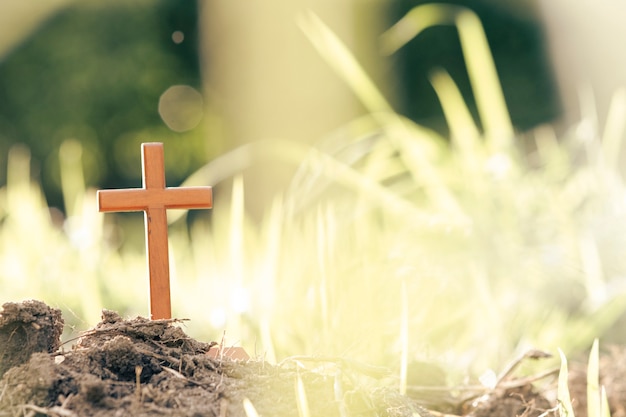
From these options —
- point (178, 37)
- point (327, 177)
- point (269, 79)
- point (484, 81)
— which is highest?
point (178, 37)

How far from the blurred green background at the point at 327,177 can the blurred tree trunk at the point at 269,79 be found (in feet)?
0.06

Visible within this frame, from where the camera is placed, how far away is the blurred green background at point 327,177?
217 cm

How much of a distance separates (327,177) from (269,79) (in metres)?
1.56

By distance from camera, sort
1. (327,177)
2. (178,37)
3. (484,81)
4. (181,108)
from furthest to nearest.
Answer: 1. (181,108)
2. (178,37)
3. (484,81)
4. (327,177)

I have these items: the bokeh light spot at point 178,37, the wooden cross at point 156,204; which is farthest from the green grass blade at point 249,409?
the bokeh light spot at point 178,37

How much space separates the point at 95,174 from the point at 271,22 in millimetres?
2072

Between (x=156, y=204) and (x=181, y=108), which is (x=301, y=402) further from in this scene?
(x=181, y=108)

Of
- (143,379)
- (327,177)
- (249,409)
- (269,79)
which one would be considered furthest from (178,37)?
(249,409)

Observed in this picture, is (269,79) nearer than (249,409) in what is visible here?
No

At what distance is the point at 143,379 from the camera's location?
3.88ft

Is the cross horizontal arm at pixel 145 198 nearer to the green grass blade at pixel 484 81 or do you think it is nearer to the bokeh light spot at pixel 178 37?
the green grass blade at pixel 484 81

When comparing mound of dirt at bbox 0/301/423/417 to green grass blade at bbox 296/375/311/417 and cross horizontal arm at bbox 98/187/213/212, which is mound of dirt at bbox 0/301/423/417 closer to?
green grass blade at bbox 296/375/311/417

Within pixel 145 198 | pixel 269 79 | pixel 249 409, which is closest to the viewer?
pixel 249 409

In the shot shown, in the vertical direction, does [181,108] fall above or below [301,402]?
above
